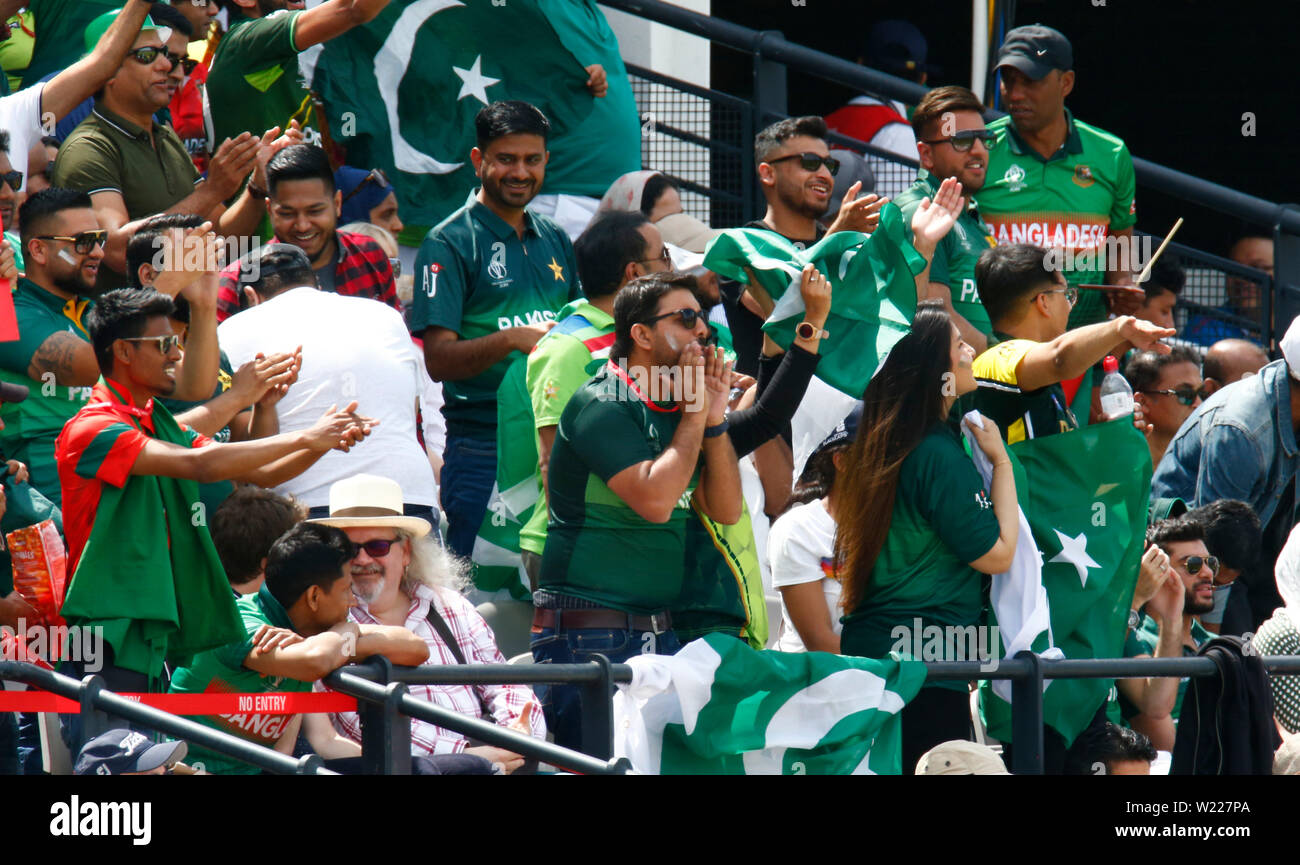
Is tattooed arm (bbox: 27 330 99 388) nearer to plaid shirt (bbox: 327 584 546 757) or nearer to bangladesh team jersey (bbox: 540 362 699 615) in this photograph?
plaid shirt (bbox: 327 584 546 757)

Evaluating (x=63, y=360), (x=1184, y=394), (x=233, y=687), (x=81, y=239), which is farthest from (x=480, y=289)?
(x=1184, y=394)

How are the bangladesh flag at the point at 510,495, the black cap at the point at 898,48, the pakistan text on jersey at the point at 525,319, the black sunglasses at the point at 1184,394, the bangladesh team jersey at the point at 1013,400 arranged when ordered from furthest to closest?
the black cap at the point at 898,48, the black sunglasses at the point at 1184,394, the pakistan text on jersey at the point at 525,319, the bangladesh flag at the point at 510,495, the bangladesh team jersey at the point at 1013,400

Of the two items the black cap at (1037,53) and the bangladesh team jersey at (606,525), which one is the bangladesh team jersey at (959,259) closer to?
the black cap at (1037,53)

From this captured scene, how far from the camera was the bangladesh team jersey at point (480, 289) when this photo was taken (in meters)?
6.89

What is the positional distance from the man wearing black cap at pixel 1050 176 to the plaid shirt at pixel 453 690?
344cm

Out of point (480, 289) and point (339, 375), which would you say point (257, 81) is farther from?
point (339, 375)

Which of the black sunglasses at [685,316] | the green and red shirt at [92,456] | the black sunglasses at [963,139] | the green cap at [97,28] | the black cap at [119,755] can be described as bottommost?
the black cap at [119,755]

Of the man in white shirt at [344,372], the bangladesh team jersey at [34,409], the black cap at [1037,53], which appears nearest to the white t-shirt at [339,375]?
the man in white shirt at [344,372]

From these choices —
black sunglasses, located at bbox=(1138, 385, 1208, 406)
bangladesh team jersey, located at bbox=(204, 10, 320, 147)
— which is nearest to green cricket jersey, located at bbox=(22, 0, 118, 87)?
bangladesh team jersey, located at bbox=(204, 10, 320, 147)

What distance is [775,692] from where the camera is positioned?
15.3 feet
